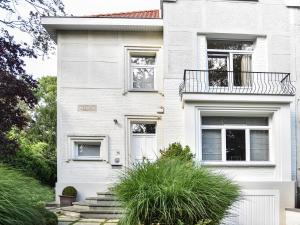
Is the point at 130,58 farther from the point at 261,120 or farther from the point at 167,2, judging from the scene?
the point at 261,120

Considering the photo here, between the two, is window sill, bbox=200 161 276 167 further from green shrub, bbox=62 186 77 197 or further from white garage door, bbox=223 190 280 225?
green shrub, bbox=62 186 77 197

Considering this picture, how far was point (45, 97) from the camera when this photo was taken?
25.5m

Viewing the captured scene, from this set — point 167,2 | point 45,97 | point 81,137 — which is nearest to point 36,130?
point 45,97

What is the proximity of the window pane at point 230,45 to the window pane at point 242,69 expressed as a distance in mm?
254

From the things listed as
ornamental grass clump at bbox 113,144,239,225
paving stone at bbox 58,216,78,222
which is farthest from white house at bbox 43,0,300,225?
ornamental grass clump at bbox 113,144,239,225

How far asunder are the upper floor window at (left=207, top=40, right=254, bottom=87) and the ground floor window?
1.24m

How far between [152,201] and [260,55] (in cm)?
789

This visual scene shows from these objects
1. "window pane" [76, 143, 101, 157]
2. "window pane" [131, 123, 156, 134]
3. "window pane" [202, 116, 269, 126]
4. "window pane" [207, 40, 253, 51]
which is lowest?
"window pane" [76, 143, 101, 157]

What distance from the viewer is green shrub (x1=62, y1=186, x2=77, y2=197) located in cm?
1161

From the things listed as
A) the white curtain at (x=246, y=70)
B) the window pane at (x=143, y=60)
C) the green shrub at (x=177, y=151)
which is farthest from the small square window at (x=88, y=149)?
the white curtain at (x=246, y=70)

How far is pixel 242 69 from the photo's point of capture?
12484 mm

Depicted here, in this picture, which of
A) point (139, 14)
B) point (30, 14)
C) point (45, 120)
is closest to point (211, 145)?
point (139, 14)

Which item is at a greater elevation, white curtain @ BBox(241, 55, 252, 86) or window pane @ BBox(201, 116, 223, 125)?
white curtain @ BBox(241, 55, 252, 86)

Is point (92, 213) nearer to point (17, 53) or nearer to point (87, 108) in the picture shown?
point (87, 108)
